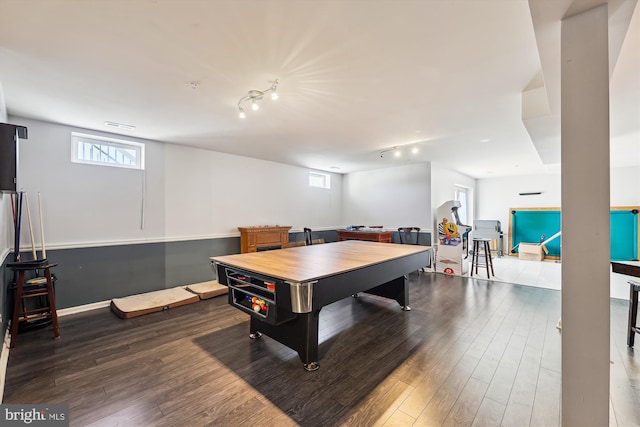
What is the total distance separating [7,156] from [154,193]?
2.16m

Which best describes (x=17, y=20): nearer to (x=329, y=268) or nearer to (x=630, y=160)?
(x=329, y=268)

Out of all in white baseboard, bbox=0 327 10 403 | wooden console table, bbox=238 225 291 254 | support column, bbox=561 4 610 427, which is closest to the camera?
support column, bbox=561 4 610 427

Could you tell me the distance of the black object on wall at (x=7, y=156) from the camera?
2.06m

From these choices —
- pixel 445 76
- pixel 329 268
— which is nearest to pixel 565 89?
pixel 445 76

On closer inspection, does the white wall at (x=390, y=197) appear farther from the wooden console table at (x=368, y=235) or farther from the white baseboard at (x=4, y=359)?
the white baseboard at (x=4, y=359)

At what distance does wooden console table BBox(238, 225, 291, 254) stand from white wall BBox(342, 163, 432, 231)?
2.70 metres

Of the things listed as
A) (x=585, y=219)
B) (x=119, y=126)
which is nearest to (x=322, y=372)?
(x=585, y=219)

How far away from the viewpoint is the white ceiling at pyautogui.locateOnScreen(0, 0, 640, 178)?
1529mm

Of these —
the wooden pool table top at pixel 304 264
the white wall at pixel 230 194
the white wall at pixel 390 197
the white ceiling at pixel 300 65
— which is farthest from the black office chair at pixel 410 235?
the wooden pool table top at pixel 304 264

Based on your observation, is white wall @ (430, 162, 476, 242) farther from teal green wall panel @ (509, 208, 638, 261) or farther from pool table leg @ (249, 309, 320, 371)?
pool table leg @ (249, 309, 320, 371)

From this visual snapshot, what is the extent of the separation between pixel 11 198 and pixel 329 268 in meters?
3.92

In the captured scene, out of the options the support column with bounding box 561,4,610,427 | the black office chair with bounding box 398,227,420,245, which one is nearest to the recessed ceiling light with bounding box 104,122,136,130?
the support column with bounding box 561,4,610,427

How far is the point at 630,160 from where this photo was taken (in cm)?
595

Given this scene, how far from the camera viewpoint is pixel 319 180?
7.35 m
